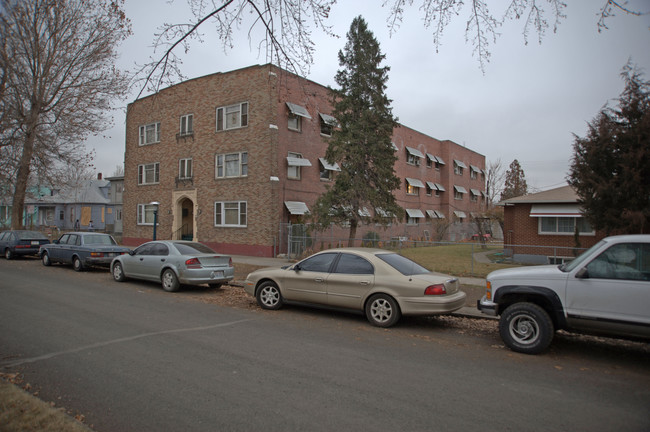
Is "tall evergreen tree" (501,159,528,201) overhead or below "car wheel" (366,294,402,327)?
overhead

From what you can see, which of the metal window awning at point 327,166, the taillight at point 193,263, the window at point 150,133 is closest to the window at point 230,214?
the metal window awning at point 327,166

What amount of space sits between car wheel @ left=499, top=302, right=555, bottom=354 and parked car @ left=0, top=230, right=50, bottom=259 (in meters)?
21.9

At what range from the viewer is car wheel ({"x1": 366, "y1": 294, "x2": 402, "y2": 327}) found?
7.61 m

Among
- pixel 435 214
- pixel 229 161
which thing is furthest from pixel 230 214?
pixel 435 214

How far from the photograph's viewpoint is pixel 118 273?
13.1m

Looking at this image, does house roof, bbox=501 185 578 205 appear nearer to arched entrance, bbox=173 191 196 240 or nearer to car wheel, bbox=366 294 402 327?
car wheel, bbox=366 294 402 327

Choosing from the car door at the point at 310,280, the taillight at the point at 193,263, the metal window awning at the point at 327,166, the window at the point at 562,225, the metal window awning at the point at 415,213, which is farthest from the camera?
the metal window awning at the point at 415,213

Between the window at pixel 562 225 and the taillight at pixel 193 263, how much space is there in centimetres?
1762

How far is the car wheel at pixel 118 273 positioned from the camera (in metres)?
13.0

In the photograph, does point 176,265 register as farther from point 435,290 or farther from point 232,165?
point 232,165

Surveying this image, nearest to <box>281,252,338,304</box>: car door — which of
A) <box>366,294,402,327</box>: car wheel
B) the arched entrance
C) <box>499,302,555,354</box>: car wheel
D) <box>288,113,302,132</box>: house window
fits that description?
<box>366,294,402,327</box>: car wheel

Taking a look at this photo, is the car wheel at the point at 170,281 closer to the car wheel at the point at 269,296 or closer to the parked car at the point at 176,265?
the parked car at the point at 176,265

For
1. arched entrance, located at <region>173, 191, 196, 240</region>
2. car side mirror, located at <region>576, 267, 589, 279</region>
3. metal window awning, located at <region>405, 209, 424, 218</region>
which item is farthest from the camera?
metal window awning, located at <region>405, 209, 424, 218</region>

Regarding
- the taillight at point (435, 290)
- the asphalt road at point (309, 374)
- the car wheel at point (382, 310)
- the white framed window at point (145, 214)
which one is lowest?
the asphalt road at point (309, 374)
